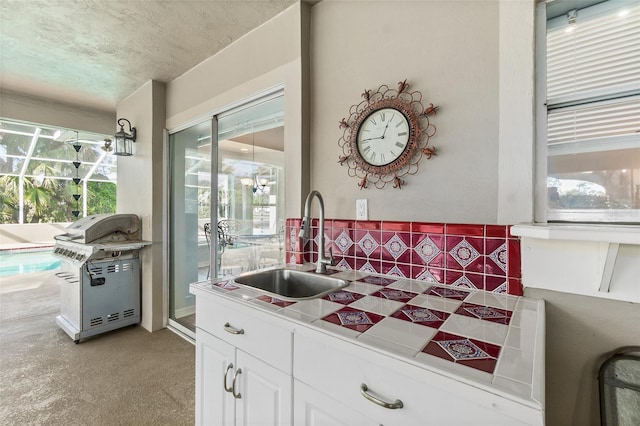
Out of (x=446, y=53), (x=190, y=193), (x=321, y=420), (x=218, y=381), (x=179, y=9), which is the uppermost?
(x=179, y=9)

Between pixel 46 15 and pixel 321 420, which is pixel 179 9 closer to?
pixel 46 15

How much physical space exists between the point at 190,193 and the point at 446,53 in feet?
8.61

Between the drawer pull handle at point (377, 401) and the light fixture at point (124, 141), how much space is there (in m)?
3.53

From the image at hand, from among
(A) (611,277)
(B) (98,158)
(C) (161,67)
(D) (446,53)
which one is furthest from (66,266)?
(B) (98,158)

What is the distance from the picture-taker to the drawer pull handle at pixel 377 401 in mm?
681

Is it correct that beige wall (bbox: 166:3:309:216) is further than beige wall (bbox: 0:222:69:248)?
No

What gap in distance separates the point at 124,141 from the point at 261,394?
10.7 ft

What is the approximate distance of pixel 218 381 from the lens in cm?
120

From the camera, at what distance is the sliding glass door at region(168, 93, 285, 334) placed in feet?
7.58

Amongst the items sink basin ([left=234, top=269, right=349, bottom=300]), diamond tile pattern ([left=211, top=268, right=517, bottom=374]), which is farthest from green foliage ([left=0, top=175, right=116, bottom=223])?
diamond tile pattern ([left=211, top=268, right=517, bottom=374])

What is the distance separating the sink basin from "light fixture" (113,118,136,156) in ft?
8.80

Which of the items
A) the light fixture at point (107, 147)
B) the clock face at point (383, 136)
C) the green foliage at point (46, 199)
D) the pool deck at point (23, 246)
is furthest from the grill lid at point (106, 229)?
the pool deck at point (23, 246)

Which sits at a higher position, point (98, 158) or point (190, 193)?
point (98, 158)

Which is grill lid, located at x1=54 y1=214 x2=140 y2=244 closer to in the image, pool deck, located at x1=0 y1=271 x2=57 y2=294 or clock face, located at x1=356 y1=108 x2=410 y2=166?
pool deck, located at x1=0 y1=271 x2=57 y2=294
